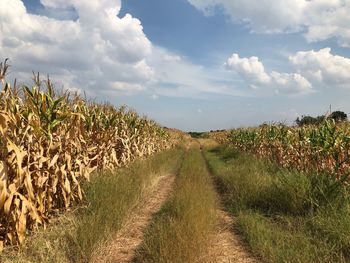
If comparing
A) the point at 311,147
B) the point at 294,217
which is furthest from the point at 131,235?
the point at 311,147

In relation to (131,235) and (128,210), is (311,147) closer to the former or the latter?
(128,210)

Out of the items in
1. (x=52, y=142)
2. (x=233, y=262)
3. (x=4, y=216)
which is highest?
(x=52, y=142)

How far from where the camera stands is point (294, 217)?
8438 mm

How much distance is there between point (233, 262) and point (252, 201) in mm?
4014

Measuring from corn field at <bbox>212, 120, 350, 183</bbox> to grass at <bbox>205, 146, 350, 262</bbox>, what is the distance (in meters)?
0.66

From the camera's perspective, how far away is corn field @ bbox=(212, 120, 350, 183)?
11.1 meters

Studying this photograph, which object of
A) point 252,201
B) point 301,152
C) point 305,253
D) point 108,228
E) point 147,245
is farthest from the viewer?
point 301,152

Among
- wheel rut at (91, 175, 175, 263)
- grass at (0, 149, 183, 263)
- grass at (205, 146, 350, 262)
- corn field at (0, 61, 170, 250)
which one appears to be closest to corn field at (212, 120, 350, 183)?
grass at (205, 146, 350, 262)

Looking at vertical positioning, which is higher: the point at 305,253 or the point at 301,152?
the point at 301,152

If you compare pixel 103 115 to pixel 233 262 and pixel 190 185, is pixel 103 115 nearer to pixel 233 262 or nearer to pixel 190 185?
pixel 190 185

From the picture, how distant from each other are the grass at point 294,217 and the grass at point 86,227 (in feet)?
8.36

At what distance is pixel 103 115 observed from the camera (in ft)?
47.7

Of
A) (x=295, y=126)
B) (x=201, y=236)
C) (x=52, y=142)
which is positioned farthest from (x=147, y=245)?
(x=295, y=126)

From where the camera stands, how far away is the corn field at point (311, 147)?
36.3 feet
